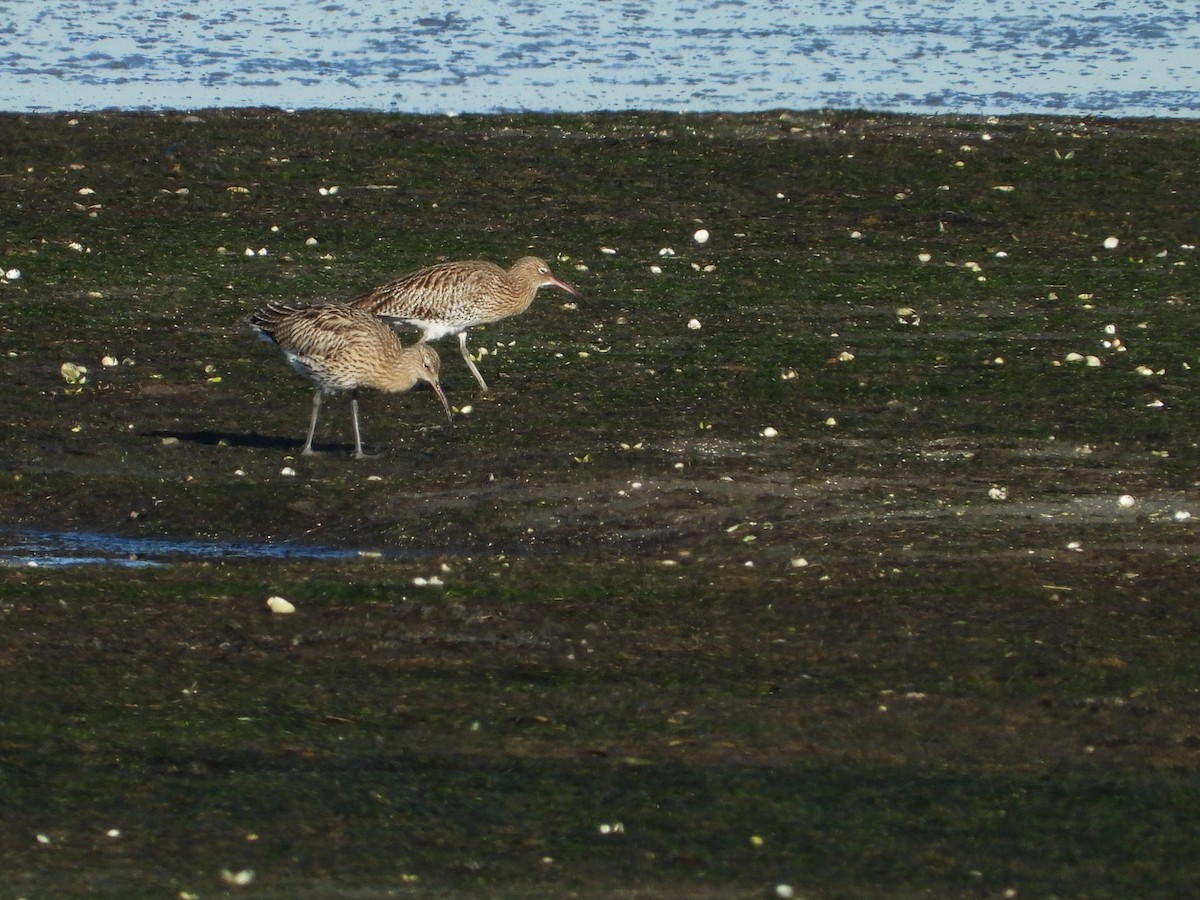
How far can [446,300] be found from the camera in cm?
1395

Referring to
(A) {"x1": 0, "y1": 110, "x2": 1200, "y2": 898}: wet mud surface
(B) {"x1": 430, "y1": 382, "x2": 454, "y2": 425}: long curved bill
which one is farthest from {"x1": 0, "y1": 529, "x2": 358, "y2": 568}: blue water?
(B) {"x1": 430, "y1": 382, "x2": 454, "y2": 425}: long curved bill

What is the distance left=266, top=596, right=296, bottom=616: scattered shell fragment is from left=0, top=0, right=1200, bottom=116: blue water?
1238 centimetres

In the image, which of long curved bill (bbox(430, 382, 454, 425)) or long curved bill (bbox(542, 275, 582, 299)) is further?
long curved bill (bbox(542, 275, 582, 299))

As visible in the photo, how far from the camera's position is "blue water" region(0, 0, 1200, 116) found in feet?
72.8

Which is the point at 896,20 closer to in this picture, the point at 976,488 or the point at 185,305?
the point at 185,305

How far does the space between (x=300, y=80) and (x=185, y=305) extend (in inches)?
343

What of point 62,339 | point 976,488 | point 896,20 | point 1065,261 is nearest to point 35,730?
point 976,488

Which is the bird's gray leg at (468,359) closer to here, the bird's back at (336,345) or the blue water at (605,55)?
the bird's back at (336,345)

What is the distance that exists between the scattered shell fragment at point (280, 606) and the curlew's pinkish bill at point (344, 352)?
2496mm

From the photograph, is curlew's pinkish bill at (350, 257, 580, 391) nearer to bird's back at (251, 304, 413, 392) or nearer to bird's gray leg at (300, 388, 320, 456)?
bird's back at (251, 304, 413, 392)

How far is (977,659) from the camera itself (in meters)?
8.91

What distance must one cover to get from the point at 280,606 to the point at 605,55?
16203 millimetres

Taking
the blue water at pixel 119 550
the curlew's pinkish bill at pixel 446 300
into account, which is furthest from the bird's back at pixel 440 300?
the blue water at pixel 119 550

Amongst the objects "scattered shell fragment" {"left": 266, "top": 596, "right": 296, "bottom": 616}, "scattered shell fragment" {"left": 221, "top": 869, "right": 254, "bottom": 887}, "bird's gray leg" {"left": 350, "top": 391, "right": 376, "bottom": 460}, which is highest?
"bird's gray leg" {"left": 350, "top": 391, "right": 376, "bottom": 460}
